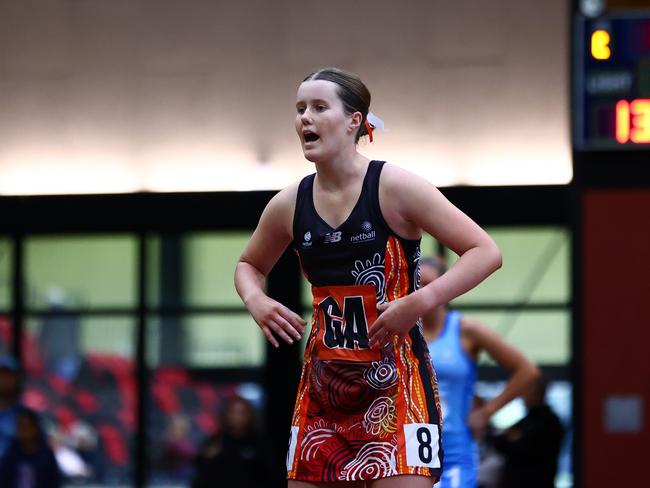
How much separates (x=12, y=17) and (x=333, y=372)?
7998 mm

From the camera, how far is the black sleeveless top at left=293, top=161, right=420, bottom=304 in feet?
11.2

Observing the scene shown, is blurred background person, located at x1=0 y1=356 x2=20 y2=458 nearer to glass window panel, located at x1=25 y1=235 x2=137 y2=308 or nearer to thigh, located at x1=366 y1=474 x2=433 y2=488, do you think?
glass window panel, located at x1=25 y1=235 x2=137 y2=308

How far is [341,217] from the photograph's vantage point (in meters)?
3.50

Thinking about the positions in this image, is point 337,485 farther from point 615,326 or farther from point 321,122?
point 615,326

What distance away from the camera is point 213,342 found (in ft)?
34.1

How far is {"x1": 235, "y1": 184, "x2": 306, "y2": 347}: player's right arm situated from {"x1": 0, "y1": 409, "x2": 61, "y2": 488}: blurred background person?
4.53m

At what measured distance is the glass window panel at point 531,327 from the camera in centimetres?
996

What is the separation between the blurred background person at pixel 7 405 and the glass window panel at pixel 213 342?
6.79ft

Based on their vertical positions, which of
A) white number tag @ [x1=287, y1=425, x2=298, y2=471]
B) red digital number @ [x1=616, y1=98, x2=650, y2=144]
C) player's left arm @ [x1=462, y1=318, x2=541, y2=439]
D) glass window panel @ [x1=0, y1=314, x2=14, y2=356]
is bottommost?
white number tag @ [x1=287, y1=425, x2=298, y2=471]

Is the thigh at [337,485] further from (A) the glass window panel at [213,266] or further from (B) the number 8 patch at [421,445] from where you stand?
(A) the glass window panel at [213,266]

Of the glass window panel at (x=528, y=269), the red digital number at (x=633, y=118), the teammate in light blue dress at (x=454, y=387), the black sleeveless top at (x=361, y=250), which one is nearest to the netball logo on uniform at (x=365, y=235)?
the black sleeveless top at (x=361, y=250)

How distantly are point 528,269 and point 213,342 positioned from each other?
238 centimetres

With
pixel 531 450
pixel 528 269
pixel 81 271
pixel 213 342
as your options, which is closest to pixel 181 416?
pixel 213 342

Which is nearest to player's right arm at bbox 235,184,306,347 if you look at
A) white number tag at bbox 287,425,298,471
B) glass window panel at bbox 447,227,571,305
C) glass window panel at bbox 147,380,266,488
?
white number tag at bbox 287,425,298,471
